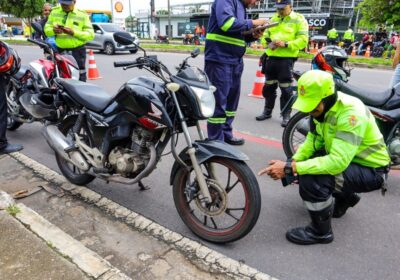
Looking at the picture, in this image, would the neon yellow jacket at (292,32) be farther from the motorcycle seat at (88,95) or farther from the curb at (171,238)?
the curb at (171,238)

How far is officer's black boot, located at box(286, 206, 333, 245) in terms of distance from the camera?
2.51 metres

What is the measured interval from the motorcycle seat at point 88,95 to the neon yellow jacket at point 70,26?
2.48 metres

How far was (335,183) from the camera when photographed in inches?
98.1

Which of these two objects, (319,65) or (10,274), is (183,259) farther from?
(319,65)

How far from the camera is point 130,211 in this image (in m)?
2.95

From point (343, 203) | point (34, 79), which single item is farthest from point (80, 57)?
point (343, 203)

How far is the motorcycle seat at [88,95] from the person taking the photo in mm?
2949

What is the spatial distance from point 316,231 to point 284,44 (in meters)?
3.19

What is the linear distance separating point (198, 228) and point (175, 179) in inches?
15.8

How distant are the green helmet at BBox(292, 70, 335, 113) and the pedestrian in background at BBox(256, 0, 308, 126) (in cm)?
268

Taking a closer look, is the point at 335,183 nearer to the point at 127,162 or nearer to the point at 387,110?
the point at 387,110

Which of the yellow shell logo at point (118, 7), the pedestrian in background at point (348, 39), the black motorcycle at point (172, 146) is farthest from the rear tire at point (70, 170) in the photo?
the yellow shell logo at point (118, 7)

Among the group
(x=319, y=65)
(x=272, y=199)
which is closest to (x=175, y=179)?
(x=272, y=199)

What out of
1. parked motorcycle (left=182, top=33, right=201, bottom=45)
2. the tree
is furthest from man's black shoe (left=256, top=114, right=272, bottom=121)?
parked motorcycle (left=182, top=33, right=201, bottom=45)
